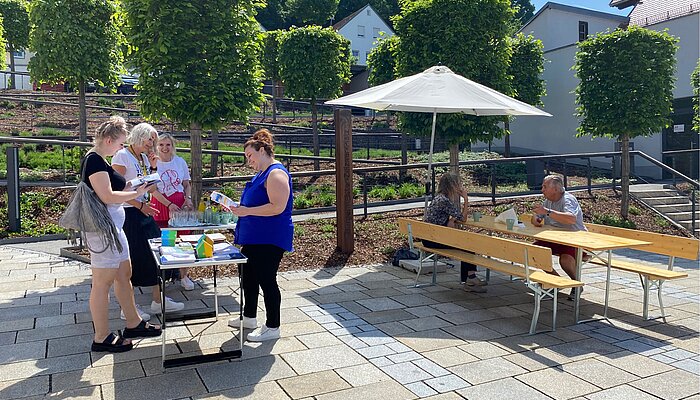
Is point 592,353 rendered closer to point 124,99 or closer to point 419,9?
point 419,9

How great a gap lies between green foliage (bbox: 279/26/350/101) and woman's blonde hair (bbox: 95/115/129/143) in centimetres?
1326

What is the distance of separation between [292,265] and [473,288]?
241 cm

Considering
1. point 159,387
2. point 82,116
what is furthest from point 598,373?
point 82,116

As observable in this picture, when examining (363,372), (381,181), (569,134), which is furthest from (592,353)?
(569,134)

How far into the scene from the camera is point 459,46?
30.6ft

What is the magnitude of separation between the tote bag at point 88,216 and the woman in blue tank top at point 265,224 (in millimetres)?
925

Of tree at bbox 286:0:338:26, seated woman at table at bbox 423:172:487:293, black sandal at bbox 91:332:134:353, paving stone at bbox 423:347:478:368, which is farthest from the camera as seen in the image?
tree at bbox 286:0:338:26

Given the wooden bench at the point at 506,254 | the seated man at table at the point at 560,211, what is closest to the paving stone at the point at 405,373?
the wooden bench at the point at 506,254

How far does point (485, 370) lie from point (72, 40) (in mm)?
10415

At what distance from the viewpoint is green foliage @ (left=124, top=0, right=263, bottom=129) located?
7129mm

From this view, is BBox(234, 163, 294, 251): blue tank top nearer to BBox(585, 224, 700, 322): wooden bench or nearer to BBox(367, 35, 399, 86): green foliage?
BBox(585, 224, 700, 322): wooden bench

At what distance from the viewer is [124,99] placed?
28.5 meters

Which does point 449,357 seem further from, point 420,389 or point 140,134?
point 140,134

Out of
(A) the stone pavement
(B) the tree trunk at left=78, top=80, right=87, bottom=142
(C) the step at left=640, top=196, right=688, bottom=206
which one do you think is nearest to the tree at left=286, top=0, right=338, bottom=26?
(B) the tree trunk at left=78, top=80, right=87, bottom=142
